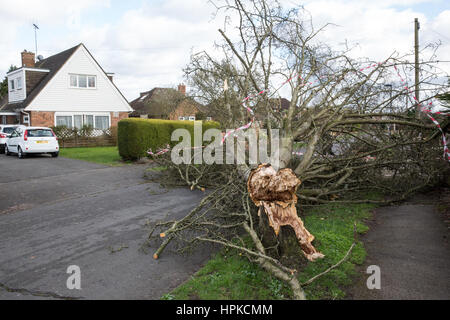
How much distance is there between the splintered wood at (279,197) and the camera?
4.58m

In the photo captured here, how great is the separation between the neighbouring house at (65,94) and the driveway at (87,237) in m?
16.0

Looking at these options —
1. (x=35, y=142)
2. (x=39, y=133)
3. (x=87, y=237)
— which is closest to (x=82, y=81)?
(x=39, y=133)

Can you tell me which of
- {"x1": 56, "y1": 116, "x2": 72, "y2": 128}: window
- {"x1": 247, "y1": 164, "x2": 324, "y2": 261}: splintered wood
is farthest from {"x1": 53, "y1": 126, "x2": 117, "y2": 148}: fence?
{"x1": 247, "y1": 164, "x2": 324, "y2": 261}: splintered wood

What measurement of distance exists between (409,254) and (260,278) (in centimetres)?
223

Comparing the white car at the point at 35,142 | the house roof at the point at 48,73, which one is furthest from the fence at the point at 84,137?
the white car at the point at 35,142

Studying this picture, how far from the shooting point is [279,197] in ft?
15.4

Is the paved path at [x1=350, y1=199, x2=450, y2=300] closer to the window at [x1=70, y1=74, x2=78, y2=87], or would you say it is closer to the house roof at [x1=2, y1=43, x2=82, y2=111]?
the house roof at [x1=2, y1=43, x2=82, y2=111]

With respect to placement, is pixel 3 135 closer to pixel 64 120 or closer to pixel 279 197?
pixel 64 120

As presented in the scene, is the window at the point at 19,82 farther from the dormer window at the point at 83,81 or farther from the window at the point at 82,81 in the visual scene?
the window at the point at 82,81

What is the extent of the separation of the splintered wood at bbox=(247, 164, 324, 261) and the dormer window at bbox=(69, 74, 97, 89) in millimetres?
26837

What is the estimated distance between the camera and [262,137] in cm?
884

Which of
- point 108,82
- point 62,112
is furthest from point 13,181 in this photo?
point 108,82

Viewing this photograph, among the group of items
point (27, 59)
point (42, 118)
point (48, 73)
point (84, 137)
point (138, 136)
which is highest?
point (27, 59)
